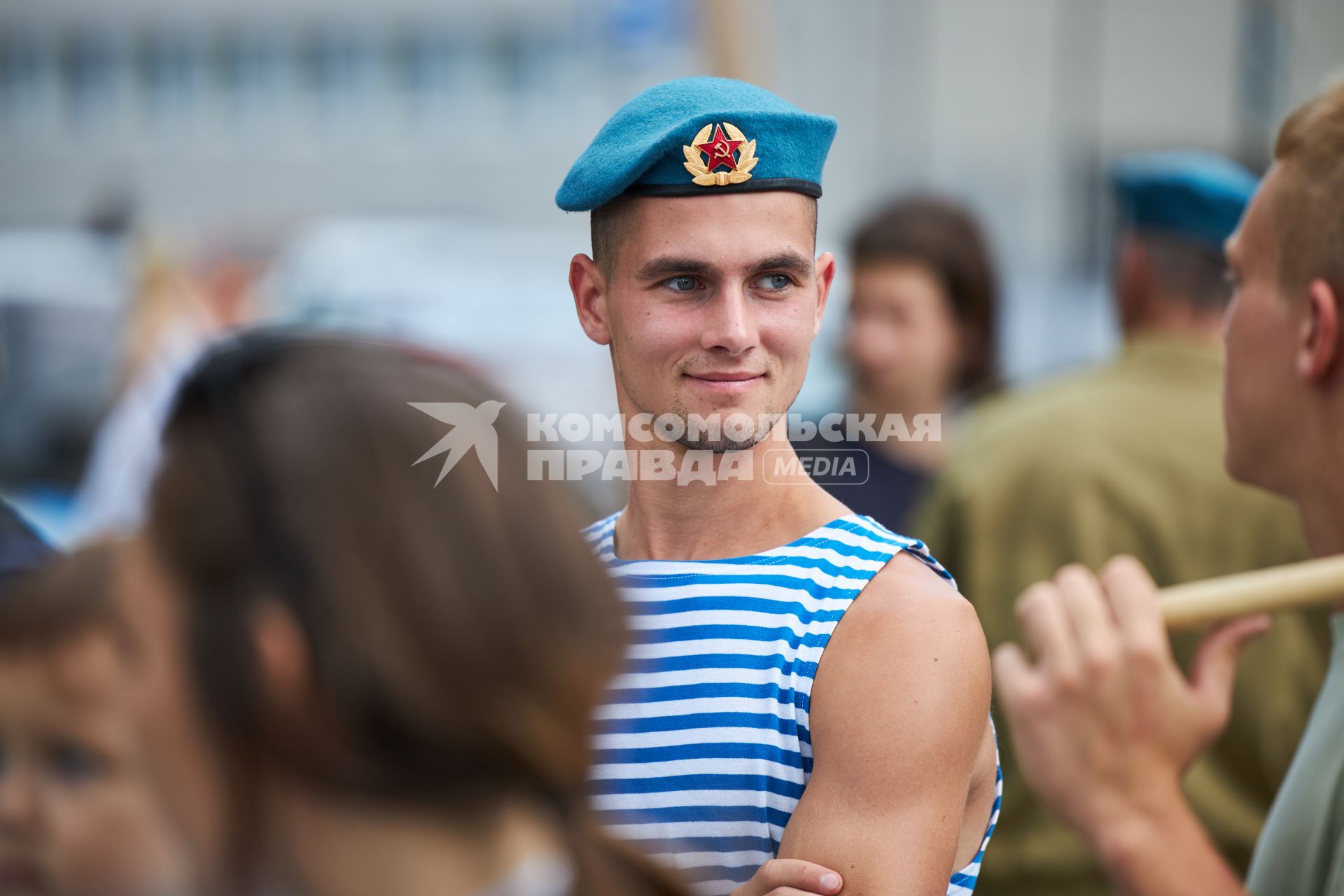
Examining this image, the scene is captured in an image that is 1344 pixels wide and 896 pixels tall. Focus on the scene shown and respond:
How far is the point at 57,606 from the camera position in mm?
1585

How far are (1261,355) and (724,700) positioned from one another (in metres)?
1.00

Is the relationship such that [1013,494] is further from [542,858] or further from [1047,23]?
[1047,23]

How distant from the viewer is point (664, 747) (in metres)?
1.46

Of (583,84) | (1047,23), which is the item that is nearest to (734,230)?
(1047,23)

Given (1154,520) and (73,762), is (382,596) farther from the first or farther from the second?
(1154,520)

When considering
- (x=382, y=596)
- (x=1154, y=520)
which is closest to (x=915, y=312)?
(x=1154, y=520)

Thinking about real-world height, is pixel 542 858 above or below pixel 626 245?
below

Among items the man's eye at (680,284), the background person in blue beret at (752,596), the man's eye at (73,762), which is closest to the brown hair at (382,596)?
the background person in blue beret at (752,596)

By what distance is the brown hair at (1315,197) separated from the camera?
1.90 m

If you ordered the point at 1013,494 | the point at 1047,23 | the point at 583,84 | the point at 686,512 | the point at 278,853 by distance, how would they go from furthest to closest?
the point at 583,84, the point at 1047,23, the point at 1013,494, the point at 686,512, the point at 278,853

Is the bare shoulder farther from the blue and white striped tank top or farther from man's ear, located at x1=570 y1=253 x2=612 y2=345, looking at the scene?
man's ear, located at x1=570 y1=253 x2=612 y2=345

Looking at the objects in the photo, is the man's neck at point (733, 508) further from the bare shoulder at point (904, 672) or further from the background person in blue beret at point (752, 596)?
the bare shoulder at point (904, 672)

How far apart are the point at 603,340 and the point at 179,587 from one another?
0.57 metres

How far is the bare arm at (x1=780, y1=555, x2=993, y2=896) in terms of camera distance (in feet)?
4.44
